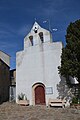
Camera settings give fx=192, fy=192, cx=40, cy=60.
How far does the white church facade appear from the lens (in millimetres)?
19891

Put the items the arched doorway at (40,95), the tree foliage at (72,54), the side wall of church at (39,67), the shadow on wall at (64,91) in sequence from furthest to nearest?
the arched doorway at (40,95)
the side wall of church at (39,67)
the shadow on wall at (64,91)
the tree foliage at (72,54)

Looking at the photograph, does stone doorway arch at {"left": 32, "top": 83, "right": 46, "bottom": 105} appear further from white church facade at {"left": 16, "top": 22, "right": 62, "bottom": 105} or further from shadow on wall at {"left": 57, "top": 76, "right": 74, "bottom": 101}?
shadow on wall at {"left": 57, "top": 76, "right": 74, "bottom": 101}

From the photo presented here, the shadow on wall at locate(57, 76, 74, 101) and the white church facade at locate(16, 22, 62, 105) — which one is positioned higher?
the white church facade at locate(16, 22, 62, 105)

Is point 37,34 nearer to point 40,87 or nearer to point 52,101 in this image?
point 40,87

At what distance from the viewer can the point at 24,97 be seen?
68.2 ft

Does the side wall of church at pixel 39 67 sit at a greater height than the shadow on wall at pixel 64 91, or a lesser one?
greater

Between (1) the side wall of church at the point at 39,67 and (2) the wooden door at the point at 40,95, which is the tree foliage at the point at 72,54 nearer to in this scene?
(1) the side wall of church at the point at 39,67

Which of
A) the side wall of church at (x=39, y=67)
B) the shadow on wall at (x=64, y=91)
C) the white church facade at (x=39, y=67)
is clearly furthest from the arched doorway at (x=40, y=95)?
the shadow on wall at (x=64, y=91)

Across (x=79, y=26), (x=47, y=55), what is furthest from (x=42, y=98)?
(x=79, y=26)

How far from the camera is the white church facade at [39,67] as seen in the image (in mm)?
19891

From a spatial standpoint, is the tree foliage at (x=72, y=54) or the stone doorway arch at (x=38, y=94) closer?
the tree foliage at (x=72, y=54)

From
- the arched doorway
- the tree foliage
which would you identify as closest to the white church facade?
the arched doorway

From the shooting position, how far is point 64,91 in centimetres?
1917

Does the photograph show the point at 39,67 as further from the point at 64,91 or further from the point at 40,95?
the point at 64,91
